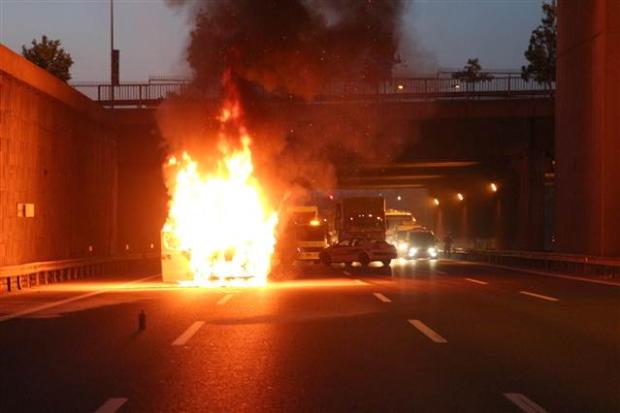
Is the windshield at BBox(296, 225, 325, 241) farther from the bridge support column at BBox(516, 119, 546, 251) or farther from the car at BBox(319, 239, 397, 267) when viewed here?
the bridge support column at BBox(516, 119, 546, 251)

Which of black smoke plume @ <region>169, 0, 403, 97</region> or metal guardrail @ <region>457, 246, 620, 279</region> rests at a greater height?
black smoke plume @ <region>169, 0, 403, 97</region>

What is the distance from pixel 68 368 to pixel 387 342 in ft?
14.4

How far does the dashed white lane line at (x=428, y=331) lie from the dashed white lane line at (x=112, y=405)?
17.6 feet

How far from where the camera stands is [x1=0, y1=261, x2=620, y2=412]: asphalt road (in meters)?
8.30

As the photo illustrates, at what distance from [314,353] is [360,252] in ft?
88.7

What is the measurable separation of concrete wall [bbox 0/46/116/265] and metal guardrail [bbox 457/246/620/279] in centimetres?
1885

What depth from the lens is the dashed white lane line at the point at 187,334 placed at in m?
12.5

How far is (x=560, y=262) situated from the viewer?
34.1 metres

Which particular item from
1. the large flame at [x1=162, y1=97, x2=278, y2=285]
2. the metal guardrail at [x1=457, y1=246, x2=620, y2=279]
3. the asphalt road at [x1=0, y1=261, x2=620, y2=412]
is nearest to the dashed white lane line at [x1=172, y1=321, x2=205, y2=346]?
the asphalt road at [x1=0, y1=261, x2=620, y2=412]

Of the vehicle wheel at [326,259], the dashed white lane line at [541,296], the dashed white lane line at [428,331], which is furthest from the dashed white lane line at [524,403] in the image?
the vehicle wheel at [326,259]

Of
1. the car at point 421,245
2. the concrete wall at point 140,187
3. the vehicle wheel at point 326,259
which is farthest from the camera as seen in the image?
the car at point 421,245

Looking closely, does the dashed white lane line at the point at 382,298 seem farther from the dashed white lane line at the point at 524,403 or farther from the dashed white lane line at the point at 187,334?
the dashed white lane line at the point at 524,403

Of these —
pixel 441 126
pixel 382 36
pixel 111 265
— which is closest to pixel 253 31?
pixel 382 36

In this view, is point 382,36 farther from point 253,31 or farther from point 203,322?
point 203,322
